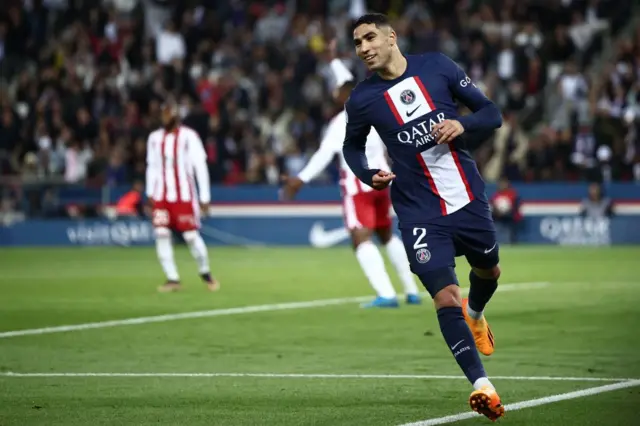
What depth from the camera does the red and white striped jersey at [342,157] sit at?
15.2m

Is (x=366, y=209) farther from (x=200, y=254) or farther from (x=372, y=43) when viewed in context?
(x=372, y=43)

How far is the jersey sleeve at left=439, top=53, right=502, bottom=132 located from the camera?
26.7 feet

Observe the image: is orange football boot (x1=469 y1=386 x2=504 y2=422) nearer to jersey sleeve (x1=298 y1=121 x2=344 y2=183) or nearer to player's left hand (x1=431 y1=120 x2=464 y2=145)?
player's left hand (x1=431 y1=120 x2=464 y2=145)

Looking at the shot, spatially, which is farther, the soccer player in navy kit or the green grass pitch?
the soccer player in navy kit

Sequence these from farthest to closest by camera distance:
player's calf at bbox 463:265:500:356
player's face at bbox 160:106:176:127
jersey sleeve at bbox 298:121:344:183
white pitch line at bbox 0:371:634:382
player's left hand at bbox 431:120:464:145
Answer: player's face at bbox 160:106:176:127 → jersey sleeve at bbox 298:121:344:183 → white pitch line at bbox 0:371:634:382 → player's calf at bbox 463:265:500:356 → player's left hand at bbox 431:120:464:145

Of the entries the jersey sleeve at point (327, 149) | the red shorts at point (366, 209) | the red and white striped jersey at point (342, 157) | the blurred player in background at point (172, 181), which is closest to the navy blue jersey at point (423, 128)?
the red and white striped jersey at point (342, 157)

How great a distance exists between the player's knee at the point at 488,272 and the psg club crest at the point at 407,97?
137 cm

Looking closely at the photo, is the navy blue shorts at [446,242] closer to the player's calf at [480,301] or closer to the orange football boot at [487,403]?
the player's calf at [480,301]

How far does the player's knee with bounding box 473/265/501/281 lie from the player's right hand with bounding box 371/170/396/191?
3.91 feet

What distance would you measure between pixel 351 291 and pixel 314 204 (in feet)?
37.1

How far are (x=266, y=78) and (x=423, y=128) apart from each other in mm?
23286

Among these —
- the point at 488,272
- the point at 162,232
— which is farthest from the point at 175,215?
the point at 488,272

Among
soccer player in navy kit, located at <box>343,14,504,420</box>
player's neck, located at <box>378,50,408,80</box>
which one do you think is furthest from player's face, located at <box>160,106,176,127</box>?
player's neck, located at <box>378,50,408,80</box>

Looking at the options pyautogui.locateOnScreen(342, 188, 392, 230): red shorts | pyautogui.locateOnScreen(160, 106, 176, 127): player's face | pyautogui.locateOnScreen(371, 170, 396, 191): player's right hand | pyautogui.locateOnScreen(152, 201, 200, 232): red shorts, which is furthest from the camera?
pyautogui.locateOnScreen(152, 201, 200, 232): red shorts
